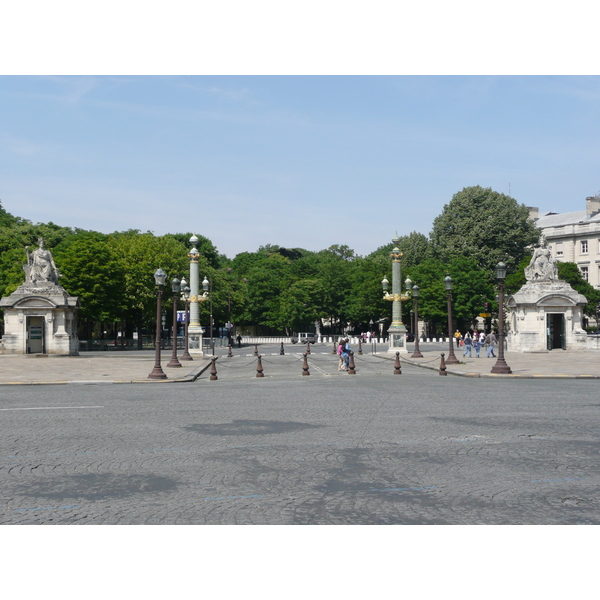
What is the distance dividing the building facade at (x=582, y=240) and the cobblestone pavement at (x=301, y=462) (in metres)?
94.5

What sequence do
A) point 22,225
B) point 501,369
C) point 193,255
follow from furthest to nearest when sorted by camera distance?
1. point 22,225
2. point 193,255
3. point 501,369

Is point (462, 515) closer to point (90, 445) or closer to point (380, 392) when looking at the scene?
point (90, 445)

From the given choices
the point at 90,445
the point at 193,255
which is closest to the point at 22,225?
the point at 193,255

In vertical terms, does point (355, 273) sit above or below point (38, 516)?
above

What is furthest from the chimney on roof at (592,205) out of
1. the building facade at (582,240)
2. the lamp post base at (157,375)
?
the lamp post base at (157,375)

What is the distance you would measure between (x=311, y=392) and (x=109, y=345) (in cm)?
4872

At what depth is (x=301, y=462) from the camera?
9016 millimetres

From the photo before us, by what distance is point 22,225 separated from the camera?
7719 centimetres

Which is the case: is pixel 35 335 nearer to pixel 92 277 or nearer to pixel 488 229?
pixel 92 277

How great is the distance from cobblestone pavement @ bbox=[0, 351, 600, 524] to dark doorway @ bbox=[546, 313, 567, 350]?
3432 centimetres

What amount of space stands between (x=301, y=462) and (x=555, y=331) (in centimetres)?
4460

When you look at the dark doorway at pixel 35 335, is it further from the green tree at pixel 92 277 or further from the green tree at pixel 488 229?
the green tree at pixel 488 229

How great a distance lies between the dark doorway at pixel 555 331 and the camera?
49.0 metres

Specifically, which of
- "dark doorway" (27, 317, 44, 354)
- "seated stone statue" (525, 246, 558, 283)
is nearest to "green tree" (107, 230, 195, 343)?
"dark doorway" (27, 317, 44, 354)
